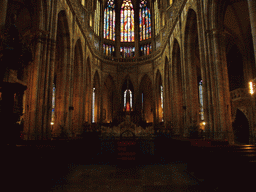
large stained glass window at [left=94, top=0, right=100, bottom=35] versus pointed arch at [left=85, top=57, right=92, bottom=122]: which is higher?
large stained glass window at [left=94, top=0, right=100, bottom=35]

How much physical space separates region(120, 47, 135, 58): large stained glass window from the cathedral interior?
0.19 meters

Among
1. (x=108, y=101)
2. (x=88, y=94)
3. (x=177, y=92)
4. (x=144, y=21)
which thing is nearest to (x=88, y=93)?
(x=88, y=94)

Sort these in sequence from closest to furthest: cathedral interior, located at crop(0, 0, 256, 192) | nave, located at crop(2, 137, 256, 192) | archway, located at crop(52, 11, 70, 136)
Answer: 1. nave, located at crop(2, 137, 256, 192)
2. cathedral interior, located at crop(0, 0, 256, 192)
3. archway, located at crop(52, 11, 70, 136)

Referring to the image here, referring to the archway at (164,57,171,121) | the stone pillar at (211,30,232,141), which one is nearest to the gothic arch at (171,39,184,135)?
the archway at (164,57,171,121)

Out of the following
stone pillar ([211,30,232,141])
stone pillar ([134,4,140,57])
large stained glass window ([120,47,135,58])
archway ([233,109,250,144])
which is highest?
stone pillar ([134,4,140,57])

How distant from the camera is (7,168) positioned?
4992 mm

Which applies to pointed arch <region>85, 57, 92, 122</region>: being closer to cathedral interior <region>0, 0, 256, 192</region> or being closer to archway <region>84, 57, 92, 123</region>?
archway <region>84, 57, 92, 123</region>

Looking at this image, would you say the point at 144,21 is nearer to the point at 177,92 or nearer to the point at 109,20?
the point at 109,20

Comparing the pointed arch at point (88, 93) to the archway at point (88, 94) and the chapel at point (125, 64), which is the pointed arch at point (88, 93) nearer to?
the archway at point (88, 94)

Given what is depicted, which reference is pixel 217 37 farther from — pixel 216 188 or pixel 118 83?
pixel 118 83

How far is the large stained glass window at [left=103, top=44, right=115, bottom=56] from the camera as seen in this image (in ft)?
117

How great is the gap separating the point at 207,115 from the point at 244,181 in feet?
31.1

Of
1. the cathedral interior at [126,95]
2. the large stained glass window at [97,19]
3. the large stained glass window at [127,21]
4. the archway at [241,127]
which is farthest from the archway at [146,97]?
the archway at [241,127]

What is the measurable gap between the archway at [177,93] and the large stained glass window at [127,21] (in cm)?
1489
